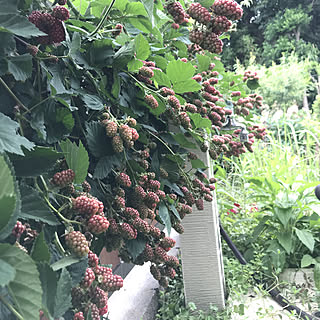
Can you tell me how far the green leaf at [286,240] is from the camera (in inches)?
89.3

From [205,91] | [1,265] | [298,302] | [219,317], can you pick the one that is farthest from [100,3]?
[298,302]

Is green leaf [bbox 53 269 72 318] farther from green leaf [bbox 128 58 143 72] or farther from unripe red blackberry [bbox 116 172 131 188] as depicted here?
green leaf [bbox 128 58 143 72]

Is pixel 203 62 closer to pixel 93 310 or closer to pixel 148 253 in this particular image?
pixel 148 253

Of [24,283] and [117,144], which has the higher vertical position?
[117,144]

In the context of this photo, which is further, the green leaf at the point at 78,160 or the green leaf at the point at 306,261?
the green leaf at the point at 306,261

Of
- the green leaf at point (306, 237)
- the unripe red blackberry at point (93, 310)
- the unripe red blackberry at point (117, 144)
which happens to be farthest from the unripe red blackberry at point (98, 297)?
the green leaf at point (306, 237)

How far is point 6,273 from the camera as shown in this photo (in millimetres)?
234

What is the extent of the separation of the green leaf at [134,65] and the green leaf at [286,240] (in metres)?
1.85

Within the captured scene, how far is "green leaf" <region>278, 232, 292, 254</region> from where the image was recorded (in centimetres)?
227

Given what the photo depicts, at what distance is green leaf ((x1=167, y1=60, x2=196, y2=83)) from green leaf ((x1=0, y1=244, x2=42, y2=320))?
587 millimetres

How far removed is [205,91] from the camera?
1.01 m

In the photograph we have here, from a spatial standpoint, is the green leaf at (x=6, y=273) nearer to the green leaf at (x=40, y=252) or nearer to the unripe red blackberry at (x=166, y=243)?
the green leaf at (x=40, y=252)

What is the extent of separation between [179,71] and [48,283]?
0.56 metres

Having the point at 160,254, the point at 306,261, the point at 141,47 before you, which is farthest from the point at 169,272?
the point at 306,261
